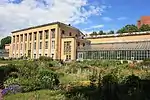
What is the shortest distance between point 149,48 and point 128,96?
4127 centimetres

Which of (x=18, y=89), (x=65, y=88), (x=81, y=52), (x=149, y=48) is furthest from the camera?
(x=81, y=52)

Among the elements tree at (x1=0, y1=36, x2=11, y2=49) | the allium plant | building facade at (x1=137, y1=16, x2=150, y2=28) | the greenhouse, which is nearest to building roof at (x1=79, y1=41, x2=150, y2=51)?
the greenhouse

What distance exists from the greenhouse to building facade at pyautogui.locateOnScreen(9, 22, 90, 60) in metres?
3.10

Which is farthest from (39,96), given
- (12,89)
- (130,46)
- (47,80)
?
(130,46)

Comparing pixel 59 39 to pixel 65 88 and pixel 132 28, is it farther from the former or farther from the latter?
pixel 65 88

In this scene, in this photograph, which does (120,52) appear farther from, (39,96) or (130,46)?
(39,96)

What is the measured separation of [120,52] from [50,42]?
800 inches

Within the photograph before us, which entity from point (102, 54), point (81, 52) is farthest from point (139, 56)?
point (81, 52)

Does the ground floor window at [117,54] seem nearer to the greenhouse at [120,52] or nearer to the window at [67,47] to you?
the greenhouse at [120,52]

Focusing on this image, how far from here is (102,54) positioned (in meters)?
56.0

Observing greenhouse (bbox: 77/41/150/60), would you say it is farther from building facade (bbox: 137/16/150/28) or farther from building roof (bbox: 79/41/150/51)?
building facade (bbox: 137/16/150/28)

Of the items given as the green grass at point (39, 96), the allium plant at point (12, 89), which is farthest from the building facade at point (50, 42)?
the green grass at point (39, 96)

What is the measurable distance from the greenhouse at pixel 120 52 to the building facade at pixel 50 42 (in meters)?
3.10

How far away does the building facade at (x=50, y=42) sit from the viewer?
6228 centimetres
